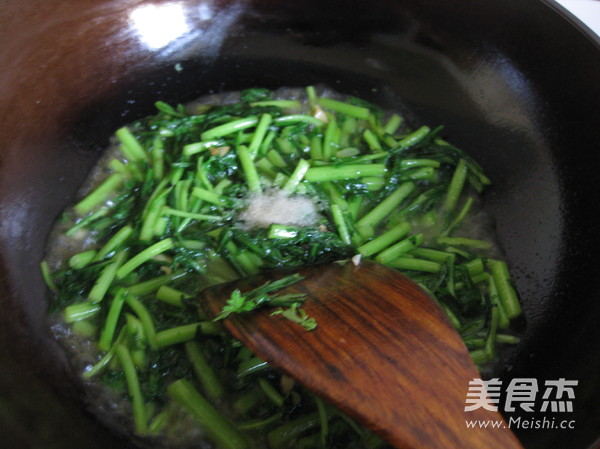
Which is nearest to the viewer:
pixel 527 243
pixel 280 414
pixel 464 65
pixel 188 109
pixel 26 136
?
pixel 280 414

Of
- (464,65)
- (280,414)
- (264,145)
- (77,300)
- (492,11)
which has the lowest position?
(280,414)

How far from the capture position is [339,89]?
8.41 feet

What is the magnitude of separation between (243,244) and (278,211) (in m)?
0.20

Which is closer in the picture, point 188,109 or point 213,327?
point 213,327

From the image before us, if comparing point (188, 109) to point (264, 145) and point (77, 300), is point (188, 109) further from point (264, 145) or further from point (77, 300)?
point (77, 300)

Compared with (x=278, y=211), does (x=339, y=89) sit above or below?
above

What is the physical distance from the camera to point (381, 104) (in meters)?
2.55

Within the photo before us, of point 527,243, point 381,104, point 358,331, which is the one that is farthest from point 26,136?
point 527,243

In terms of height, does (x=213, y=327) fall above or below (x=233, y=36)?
below

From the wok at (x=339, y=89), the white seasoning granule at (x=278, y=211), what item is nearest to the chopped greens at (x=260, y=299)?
the white seasoning granule at (x=278, y=211)

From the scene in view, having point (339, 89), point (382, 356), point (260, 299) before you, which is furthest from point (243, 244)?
point (339, 89)

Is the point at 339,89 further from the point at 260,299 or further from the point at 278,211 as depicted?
the point at 260,299

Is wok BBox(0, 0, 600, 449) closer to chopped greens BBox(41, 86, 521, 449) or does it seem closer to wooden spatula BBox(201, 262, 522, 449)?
chopped greens BBox(41, 86, 521, 449)

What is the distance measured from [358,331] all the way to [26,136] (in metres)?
1.49
